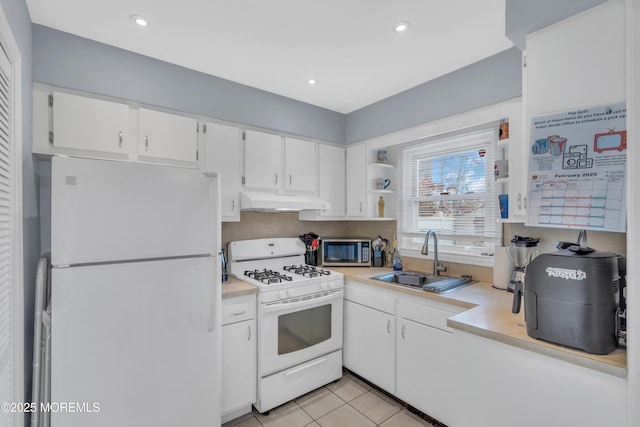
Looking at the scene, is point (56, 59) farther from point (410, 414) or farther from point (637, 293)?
point (410, 414)

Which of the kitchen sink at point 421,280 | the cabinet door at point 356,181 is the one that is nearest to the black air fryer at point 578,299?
the kitchen sink at point 421,280

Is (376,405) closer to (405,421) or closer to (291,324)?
(405,421)

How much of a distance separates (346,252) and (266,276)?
94 centimetres

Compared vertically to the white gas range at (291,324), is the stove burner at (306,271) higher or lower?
higher

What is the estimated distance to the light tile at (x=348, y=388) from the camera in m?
2.44

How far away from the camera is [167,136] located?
2.19 m

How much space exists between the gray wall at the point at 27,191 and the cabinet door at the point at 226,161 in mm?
1015

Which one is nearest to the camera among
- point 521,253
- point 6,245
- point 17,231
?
point 6,245

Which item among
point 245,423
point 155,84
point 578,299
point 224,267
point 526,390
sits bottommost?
point 245,423

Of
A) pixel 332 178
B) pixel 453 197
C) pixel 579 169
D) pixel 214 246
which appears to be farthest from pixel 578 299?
pixel 332 178

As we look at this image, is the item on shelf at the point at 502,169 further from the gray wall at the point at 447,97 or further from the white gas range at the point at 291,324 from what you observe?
the white gas range at the point at 291,324

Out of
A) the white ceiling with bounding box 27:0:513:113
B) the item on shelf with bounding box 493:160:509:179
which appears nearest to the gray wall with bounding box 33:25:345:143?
the white ceiling with bounding box 27:0:513:113

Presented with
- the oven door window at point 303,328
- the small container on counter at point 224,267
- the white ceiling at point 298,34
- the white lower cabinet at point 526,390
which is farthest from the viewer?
the small container on counter at point 224,267

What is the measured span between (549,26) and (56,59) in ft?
8.74
